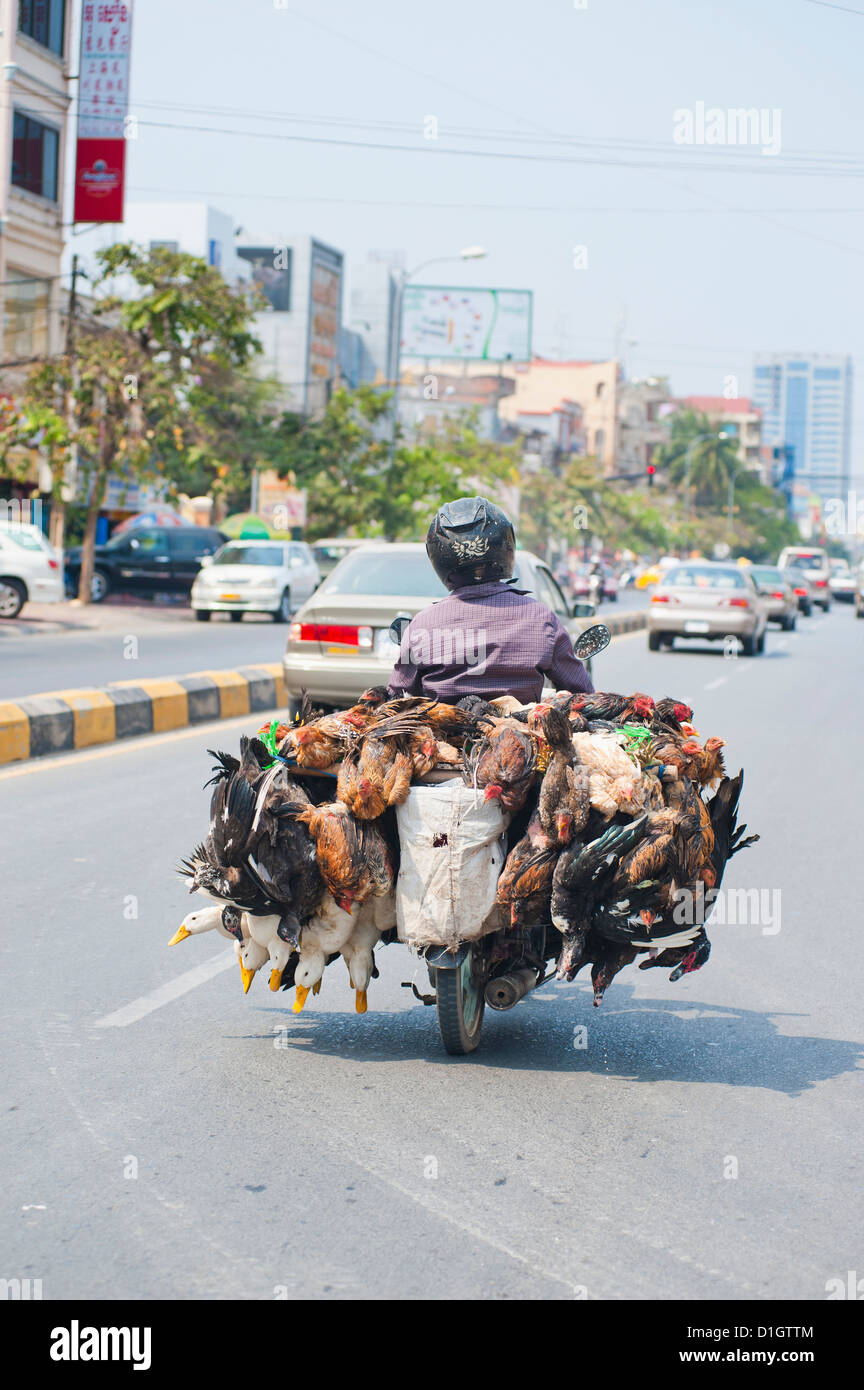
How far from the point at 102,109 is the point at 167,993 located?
30.7 m

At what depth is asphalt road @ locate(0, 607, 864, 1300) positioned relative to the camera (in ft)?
11.1

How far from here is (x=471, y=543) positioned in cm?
484

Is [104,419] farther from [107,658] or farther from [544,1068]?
[544,1068]

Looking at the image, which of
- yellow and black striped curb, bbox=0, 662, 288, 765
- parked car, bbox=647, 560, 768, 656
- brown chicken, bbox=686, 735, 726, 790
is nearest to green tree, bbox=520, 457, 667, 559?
parked car, bbox=647, 560, 768, 656

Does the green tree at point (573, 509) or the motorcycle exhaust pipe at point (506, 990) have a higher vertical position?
the green tree at point (573, 509)

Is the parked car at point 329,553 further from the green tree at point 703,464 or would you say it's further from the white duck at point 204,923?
the green tree at point 703,464

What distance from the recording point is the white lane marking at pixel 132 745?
10.9 metres

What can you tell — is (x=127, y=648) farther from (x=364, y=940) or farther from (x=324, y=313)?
(x=324, y=313)

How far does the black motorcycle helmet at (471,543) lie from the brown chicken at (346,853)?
84 cm

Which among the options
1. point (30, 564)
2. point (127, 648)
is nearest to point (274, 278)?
point (30, 564)

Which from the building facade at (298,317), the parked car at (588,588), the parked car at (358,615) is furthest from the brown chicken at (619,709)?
the building facade at (298,317)

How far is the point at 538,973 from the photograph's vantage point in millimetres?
4906

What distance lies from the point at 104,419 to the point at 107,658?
8.92 metres
